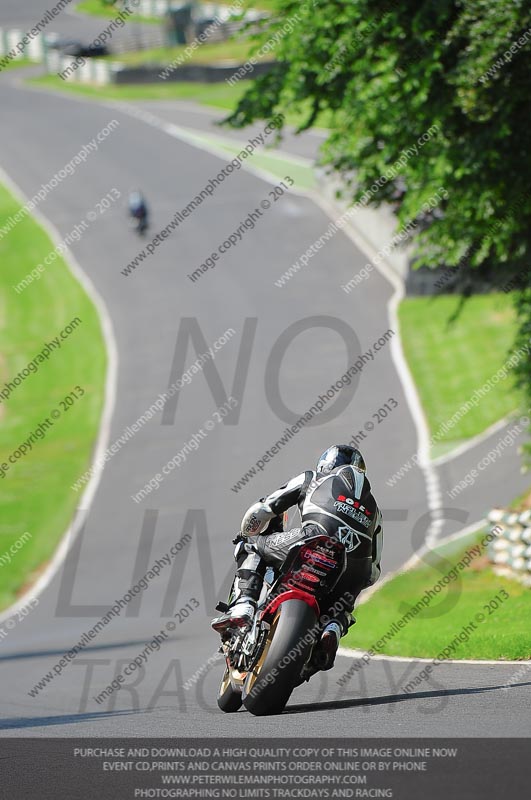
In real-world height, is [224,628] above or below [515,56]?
below

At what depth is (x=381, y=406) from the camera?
2619cm

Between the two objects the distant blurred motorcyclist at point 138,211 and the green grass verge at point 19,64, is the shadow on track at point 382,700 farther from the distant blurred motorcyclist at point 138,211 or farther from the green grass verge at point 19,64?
the green grass verge at point 19,64

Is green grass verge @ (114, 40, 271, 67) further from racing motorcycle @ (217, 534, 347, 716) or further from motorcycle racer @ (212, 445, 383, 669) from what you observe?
racing motorcycle @ (217, 534, 347, 716)

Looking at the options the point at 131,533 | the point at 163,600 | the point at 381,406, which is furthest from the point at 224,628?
the point at 381,406

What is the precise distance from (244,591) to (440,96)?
407 inches

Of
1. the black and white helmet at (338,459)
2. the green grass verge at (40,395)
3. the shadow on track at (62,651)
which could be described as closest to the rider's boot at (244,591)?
the black and white helmet at (338,459)

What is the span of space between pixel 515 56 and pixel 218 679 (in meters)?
9.32

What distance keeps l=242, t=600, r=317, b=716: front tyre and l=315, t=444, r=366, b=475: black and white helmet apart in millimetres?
1087

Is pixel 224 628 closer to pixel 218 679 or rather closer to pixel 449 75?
pixel 218 679

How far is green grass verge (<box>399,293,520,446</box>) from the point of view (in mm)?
25562

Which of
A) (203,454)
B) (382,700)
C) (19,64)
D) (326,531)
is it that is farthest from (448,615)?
(19,64)

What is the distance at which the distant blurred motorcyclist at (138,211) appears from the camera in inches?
1559

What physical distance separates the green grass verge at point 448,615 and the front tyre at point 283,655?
2.62m
